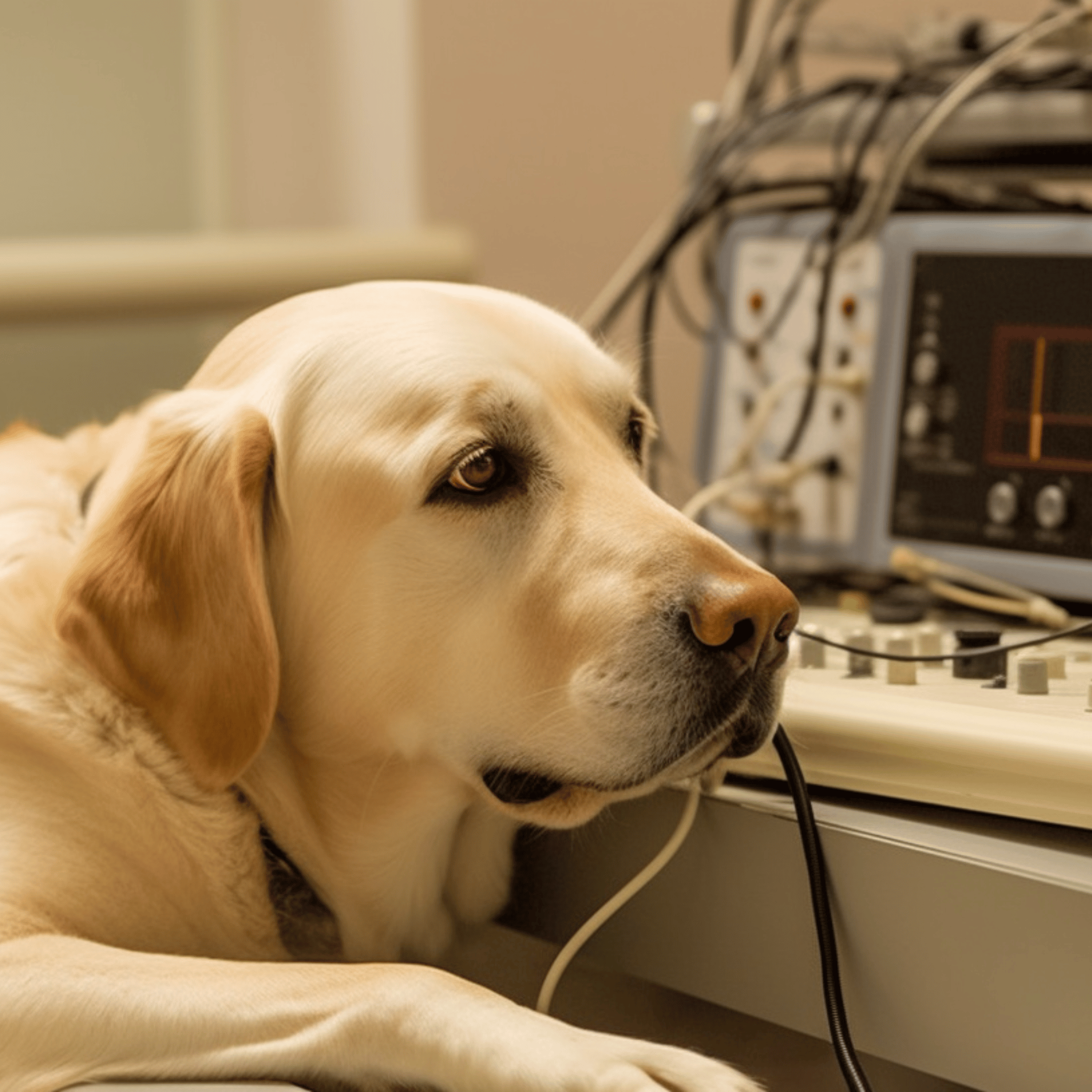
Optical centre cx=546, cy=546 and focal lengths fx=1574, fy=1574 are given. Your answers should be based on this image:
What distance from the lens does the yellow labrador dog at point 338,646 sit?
819 millimetres

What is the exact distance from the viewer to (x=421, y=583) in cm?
87

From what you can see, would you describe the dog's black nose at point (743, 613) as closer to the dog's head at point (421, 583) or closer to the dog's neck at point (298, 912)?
the dog's head at point (421, 583)

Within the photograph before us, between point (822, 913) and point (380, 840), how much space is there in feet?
0.89

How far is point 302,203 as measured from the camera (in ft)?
7.38

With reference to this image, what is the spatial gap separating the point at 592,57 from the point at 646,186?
7.1 inches

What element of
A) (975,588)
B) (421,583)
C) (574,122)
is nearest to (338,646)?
(421,583)

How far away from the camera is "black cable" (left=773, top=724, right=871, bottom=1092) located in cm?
79

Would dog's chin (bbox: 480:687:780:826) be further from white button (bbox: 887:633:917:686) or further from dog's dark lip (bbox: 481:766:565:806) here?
white button (bbox: 887:633:917:686)

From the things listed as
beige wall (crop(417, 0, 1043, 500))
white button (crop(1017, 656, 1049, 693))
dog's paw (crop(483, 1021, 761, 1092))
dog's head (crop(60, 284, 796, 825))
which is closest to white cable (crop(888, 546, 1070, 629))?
white button (crop(1017, 656, 1049, 693))

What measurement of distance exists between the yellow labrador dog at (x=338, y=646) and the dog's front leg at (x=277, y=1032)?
1cm

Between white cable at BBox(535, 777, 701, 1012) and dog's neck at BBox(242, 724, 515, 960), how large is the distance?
→ 3.5 inches

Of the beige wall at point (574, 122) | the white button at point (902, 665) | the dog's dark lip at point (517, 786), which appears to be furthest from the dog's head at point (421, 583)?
the beige wall at point (574, 122)

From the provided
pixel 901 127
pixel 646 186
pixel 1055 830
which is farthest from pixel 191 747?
pixel 646 186

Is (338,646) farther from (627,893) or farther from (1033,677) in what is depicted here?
(1033,677)
